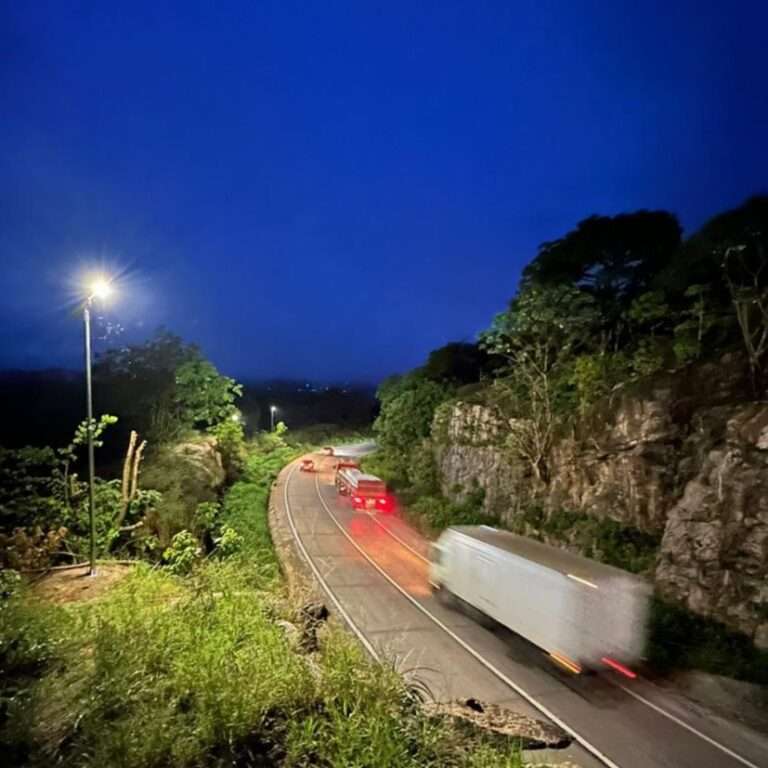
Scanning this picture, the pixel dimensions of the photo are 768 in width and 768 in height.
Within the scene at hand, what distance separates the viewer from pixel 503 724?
745 centimetres

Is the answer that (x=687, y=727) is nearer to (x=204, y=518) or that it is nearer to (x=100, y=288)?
(x=100, y=288)

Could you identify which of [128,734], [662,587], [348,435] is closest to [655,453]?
[662,587]

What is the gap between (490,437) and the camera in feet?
82.4

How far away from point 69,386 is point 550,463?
36.2m

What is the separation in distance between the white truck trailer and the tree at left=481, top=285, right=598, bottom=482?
864 centimetres

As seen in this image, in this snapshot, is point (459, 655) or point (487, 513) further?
point (487, 513)

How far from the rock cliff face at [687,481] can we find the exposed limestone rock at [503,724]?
18.6ft

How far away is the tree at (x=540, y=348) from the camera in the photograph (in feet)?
67.7

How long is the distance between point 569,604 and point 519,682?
2.27 meters

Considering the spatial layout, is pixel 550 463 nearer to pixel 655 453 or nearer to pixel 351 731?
pixel 655 453

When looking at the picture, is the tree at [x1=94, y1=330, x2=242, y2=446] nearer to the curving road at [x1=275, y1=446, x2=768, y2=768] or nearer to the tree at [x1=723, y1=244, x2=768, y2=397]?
the curving road at [x1=275, y1=446, x2=768, y2=768]

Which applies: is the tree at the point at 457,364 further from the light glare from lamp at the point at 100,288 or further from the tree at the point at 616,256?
the light glare from lamp at the point at 100,288

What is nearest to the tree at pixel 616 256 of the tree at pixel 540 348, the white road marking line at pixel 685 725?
the tree at pixel 540 348

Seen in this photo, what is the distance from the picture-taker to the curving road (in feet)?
28.5
